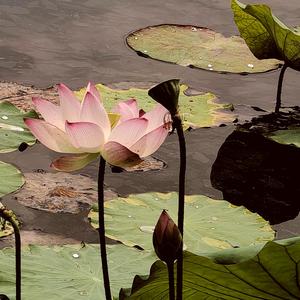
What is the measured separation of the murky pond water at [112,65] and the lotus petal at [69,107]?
0.98 meters

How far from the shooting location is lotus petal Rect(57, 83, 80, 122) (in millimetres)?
1211

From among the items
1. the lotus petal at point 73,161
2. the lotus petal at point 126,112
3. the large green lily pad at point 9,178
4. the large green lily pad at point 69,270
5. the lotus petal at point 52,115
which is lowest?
the large green lily pad at point 9,178

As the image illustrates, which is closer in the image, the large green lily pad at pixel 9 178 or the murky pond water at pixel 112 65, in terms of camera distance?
the large green lily pad at pixel 9 178

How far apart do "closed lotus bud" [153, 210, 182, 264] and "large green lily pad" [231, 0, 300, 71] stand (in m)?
1.70

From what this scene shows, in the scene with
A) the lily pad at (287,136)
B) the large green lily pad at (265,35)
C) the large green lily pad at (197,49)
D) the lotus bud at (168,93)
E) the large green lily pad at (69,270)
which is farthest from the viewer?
the large green lily pad at (197,49)

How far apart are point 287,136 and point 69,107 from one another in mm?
1484

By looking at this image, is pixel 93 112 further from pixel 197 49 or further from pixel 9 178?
pixel 197 49

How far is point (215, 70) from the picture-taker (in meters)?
3.35

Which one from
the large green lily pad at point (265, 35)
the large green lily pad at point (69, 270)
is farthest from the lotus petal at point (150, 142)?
the large green lily pad at point (265, 35)

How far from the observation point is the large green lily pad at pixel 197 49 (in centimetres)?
341

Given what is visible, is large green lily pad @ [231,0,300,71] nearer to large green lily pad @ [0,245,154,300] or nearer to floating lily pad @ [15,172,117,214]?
floating lily pad @ [15,172,117,214]

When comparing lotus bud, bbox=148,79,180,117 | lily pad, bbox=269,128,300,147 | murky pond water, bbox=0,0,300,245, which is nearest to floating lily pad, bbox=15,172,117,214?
murky pond water, bbox=0,0,300,245

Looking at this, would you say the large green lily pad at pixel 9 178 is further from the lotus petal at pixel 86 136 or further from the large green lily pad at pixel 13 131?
the lotus petal at pixel 86 136

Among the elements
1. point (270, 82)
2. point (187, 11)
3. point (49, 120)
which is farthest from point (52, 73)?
point (49, 120)
